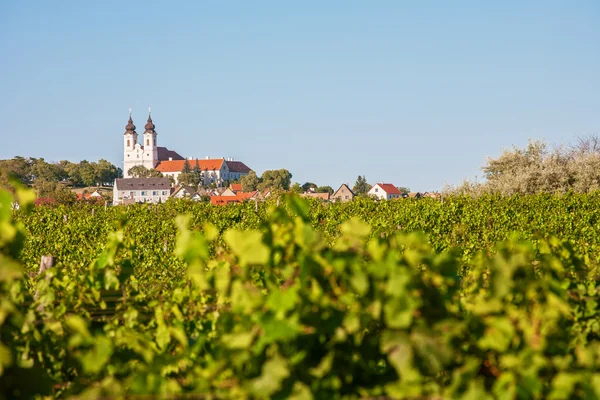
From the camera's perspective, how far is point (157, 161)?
169 m

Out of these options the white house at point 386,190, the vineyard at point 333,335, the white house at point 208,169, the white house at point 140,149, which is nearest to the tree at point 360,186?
the white house at point 386,190

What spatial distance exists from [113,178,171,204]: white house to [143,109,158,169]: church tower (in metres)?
37.4

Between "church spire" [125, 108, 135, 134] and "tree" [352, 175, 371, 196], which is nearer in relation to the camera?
"tree" [352, 175, 371, 196]

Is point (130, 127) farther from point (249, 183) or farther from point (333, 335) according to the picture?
point (333, 335)

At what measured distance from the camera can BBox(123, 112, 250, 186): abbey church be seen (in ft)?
532

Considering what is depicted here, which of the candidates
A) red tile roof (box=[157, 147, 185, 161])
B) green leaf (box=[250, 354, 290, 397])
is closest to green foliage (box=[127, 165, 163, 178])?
red tile roof (box=[157, 147, 185, 161])

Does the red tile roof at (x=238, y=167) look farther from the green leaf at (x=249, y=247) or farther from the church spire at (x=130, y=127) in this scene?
the green leaf at (x=249, y=247)

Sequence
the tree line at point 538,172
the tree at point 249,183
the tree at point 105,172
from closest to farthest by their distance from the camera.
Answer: the tree line at point 538,172
the tree at point 249,183
the tree at point 105,172

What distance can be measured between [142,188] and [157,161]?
1709 inches

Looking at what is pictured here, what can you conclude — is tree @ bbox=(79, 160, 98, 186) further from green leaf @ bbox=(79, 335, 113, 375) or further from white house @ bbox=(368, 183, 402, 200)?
green leaf @ bbox=(79, 335, 113, 375)

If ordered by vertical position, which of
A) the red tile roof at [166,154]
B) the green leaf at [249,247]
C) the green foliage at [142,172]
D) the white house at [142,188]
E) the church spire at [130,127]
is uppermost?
the church spire at [130,127]

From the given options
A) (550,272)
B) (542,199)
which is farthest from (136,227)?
(550,272)

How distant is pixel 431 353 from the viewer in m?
1.90

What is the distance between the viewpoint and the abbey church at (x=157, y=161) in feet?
532
